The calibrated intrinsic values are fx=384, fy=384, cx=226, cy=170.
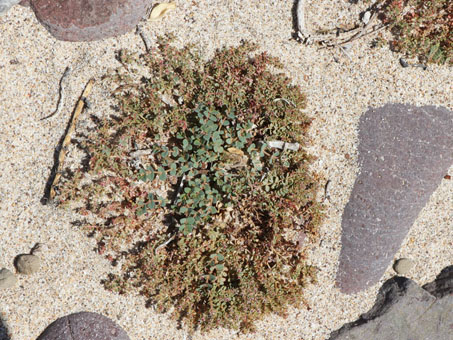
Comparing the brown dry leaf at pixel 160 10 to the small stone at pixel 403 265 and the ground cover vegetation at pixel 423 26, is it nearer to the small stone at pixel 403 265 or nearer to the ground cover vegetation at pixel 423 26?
the ground cover vegetation at pixel 423 26

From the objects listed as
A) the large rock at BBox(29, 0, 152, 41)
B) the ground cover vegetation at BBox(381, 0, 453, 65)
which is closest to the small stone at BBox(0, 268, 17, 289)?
the large rock at BBox(29, 0, 152, 41)

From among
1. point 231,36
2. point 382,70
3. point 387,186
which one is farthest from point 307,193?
point 231,36

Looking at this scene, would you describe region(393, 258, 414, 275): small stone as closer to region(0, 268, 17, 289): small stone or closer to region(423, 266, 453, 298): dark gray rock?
region(423, 266, 453, 298): dark gray rock

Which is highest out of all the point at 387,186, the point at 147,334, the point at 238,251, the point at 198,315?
the point at 387,186

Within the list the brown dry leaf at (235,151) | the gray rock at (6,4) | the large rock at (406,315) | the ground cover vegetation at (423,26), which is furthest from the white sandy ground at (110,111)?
the brown dry leaf at (235,151)

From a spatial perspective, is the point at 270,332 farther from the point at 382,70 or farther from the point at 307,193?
the point at 382,70

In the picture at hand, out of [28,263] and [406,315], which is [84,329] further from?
[406,315]

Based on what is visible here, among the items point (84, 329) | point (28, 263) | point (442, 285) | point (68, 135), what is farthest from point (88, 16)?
point (442, 285)
